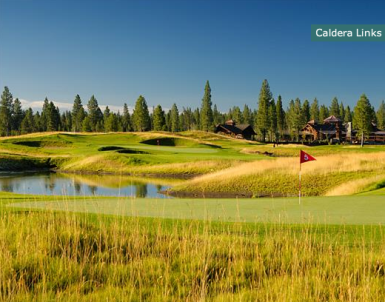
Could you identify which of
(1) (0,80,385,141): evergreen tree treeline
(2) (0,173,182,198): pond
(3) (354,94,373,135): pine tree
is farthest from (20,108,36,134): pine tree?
(3) (354,94,373,135): pine tree

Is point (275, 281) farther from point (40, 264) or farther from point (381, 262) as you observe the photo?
point (40, 264)

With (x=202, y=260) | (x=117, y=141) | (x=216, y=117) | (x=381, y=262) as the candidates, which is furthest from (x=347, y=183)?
(x=216, y=117)

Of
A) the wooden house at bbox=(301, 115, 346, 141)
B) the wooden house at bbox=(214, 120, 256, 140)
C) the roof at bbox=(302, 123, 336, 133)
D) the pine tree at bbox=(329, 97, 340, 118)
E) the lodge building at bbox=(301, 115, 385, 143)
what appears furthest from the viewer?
the pine tree at bbox=(329, 97, 340, 118)

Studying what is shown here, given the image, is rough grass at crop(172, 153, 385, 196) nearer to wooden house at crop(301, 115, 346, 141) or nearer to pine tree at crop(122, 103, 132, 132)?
wooden house at crop(301, 115, 346, 141)

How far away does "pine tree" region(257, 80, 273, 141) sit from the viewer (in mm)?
113625

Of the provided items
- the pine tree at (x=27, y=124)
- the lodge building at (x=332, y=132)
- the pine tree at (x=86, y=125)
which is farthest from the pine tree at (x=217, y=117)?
the pine tree at (x=27, y=124)

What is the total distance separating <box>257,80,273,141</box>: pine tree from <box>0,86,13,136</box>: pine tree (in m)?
81.3

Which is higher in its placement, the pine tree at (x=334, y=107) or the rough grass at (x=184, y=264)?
the pine tree at (x=334, y=107)

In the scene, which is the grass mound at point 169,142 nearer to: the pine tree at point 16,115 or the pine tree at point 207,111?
the pine tree at point 207,111

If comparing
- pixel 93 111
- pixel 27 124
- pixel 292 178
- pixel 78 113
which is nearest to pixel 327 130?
pixel 93 111

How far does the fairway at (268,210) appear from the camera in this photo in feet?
35.3

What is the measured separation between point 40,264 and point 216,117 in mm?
185458

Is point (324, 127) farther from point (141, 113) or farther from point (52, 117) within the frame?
point (52, 117)

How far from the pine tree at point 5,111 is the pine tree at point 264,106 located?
81.3 metres
